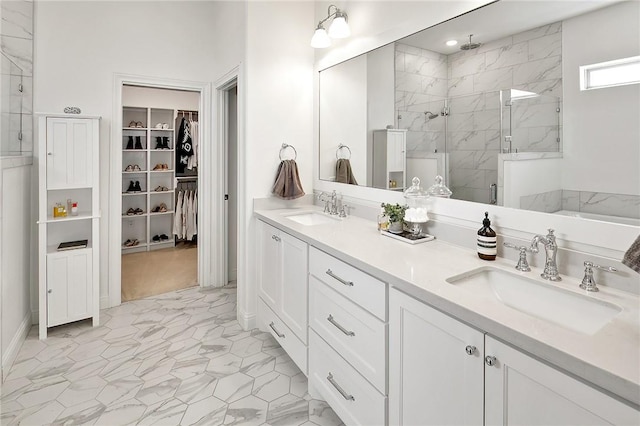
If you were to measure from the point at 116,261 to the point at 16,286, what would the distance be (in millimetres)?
769

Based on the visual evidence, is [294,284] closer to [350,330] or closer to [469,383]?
[350,330]

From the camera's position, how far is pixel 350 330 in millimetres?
1558

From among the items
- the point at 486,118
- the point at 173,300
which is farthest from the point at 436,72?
the point at 173,300

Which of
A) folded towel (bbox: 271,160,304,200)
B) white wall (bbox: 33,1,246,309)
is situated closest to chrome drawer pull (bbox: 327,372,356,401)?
folded towel (bbox: 271,160,304,200)

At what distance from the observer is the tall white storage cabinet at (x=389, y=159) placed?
2.11 meters

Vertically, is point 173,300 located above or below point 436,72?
below

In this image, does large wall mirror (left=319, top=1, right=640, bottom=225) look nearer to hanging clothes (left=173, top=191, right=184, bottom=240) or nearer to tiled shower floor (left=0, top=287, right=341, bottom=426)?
tiled shower floor (left=0, top=287, right=341, bottom=426)

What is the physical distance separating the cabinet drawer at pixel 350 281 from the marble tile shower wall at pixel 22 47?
2.31 metres

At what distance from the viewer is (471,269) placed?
1.37 m

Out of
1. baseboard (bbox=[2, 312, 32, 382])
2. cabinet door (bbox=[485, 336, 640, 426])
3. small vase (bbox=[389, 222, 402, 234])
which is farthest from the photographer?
baseboard (bbox=[2, 312, 32, 382])

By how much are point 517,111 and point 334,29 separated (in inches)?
56.1

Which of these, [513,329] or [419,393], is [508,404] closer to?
[513,329]

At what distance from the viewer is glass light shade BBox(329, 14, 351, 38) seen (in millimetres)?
2350

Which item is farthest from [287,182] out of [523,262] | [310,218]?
[523,262]
